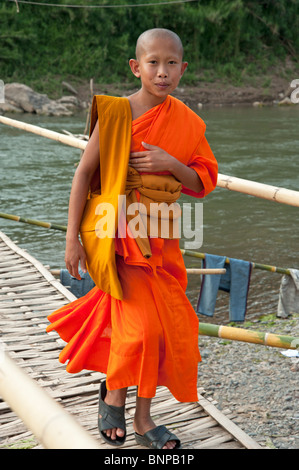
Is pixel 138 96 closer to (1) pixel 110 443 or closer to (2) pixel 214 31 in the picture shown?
(1) pixel 110 443

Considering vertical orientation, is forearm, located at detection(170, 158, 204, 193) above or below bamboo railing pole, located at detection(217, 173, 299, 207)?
above

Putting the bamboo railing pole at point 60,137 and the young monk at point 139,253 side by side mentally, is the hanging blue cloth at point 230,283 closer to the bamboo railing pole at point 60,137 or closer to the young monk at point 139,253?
the bamboo railing pole at point 60,137

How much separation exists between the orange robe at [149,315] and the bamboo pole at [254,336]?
0.15 m

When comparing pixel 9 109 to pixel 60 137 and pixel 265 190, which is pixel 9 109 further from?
pixel 265 190

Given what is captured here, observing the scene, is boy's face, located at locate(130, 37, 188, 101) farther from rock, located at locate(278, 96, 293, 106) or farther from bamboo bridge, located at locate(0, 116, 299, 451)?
rock, located at locate(278, 96, 293, 106)

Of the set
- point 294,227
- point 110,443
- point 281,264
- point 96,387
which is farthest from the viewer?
point 294,227

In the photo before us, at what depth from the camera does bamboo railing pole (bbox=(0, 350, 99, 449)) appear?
96 centimetres

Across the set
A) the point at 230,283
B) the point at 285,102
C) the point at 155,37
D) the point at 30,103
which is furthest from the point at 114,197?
the point at 285,102

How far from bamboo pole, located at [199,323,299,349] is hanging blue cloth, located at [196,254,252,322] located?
185 centimetres

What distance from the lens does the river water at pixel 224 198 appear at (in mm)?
6887

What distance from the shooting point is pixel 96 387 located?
2.42 meters

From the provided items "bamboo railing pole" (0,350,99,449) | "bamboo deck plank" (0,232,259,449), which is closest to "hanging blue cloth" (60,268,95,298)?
"bamboo deck plank" (0,232,259,449)
